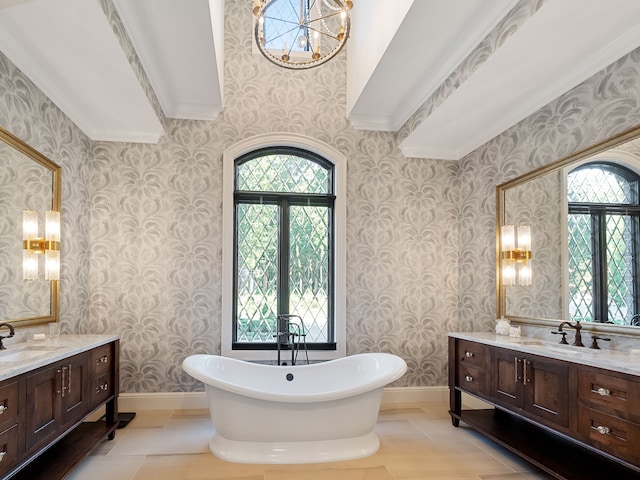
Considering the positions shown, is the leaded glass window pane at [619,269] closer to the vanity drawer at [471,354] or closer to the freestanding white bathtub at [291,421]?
the vanity drawer at [471,354]

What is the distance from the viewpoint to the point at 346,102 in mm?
4391

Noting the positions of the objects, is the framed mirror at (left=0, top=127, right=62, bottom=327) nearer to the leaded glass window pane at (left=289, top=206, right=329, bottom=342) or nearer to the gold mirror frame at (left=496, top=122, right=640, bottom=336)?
the leaded glass window pane at (left=289, top=206, right=329, bottom=342)


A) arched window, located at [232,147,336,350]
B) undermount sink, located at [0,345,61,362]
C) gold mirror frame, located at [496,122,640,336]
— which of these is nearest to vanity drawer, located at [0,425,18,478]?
undermount sink, located at [0,345,61,362]

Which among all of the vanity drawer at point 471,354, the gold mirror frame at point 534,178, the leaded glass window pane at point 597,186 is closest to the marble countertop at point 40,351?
the vanity drawer at point 471,354

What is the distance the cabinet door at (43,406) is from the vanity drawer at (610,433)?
2747 mm

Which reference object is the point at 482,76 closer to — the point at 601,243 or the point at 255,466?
the point at 601,243

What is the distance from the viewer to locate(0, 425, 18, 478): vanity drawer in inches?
75.6

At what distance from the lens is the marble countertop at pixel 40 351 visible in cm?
206

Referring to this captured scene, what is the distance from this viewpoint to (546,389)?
8.52 feet

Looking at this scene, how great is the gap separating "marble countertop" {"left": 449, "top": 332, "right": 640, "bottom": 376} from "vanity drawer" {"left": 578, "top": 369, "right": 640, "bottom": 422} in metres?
0.05

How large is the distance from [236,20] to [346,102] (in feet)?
4.22

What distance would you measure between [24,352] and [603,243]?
11.2 feet

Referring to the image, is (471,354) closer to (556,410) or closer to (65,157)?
(556,410)

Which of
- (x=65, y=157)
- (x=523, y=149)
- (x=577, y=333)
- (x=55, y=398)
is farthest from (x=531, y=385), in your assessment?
(x=65, y=157)
